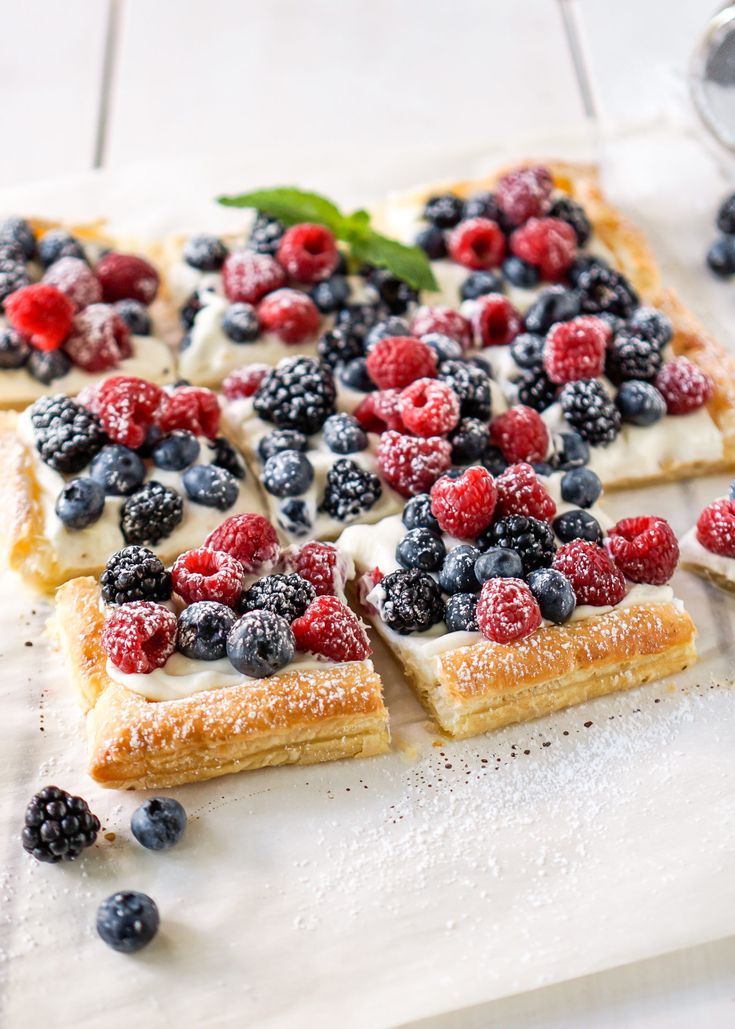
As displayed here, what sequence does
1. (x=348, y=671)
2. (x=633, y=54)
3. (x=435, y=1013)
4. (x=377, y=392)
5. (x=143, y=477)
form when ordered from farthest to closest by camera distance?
(x=633, y=54)
(x=377, y=392)
(x=143, y=477)
(x=348, y=671)
(x=435, y=1013)

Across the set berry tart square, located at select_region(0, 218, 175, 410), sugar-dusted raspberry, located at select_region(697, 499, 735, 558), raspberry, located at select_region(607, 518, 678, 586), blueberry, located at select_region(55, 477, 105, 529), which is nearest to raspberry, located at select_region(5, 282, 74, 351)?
berry tart square, located at select_region(0, 218, 175, 410)

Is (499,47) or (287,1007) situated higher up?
(499,47)

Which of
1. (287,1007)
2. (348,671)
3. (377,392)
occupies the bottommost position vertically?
(287,1007)

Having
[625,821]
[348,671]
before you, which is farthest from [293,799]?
[625,821]

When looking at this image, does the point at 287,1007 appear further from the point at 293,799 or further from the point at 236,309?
the point at 236,309

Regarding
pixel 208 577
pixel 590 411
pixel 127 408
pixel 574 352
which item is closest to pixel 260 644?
pixel 208 577

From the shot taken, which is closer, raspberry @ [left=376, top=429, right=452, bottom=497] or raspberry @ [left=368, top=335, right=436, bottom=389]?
raspberry @ [left=376, top=429, right=452, bottom=497]

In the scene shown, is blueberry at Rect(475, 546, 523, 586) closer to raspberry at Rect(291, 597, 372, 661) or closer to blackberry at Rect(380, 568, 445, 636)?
blackberry at Rect(380, 568, 445, 636)
